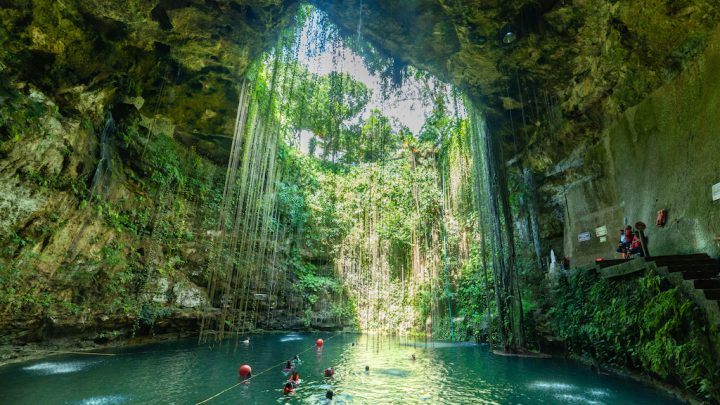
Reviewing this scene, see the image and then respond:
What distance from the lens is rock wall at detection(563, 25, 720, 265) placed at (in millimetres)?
6270

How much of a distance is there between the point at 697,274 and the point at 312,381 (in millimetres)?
6385

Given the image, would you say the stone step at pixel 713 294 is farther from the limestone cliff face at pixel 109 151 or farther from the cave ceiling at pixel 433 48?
the limestone cliff face at pixel 109 151

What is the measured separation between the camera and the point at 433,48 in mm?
10188

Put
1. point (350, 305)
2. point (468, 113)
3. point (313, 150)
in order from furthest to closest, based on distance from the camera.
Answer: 1. point (313, 150)
2. point (350, 305)
3. point (468, 113)

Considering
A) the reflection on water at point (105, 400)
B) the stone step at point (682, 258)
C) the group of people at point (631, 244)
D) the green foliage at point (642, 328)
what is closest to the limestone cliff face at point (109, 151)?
the reflection on water at point (105, 400)

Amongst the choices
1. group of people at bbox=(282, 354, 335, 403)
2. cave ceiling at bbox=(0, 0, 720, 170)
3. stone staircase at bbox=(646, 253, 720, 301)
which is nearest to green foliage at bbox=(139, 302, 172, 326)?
group of people at bbox=(282, 354, 335, 403)

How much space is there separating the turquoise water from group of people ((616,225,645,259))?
263 cm

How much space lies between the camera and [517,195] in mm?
12945

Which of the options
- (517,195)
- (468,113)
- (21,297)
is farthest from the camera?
(517,195)

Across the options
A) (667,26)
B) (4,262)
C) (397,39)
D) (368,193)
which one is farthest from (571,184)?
(4,262)

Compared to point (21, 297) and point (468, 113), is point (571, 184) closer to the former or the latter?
point (468, 113)

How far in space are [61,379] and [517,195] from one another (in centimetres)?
1323

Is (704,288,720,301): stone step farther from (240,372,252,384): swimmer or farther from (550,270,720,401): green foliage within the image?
(240,372,252,384): swimmer

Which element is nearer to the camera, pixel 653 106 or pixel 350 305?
pixel 653 106
